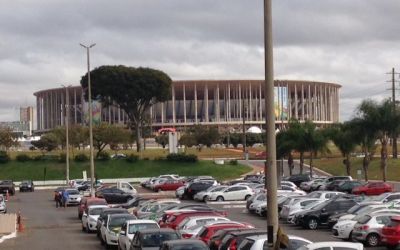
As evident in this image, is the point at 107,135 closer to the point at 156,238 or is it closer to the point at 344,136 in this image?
the point at 344,136

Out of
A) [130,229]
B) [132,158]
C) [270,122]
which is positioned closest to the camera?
[270,122]

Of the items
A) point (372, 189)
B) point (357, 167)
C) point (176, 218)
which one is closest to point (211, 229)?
point (176, 218)

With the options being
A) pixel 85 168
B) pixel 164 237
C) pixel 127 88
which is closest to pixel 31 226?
pixel 164 237

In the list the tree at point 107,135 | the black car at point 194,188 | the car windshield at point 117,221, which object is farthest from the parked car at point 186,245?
the tree at point 107,135

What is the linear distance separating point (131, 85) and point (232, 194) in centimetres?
6783

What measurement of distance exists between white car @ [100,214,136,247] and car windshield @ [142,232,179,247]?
7324mm

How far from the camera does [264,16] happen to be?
14.4 metres

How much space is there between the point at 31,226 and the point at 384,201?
63.5 ft

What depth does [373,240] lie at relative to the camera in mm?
28812

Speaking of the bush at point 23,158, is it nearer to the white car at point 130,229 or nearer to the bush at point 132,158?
the bush at point 132,158

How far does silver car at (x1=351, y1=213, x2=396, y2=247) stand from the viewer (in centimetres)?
2873

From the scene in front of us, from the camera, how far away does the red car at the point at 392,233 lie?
27.2 metres

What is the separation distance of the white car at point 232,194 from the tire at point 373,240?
28923 millimetres

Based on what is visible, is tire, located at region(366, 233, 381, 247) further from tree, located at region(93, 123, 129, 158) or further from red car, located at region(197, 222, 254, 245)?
tree, located at region(93, 123, 129, 158)
